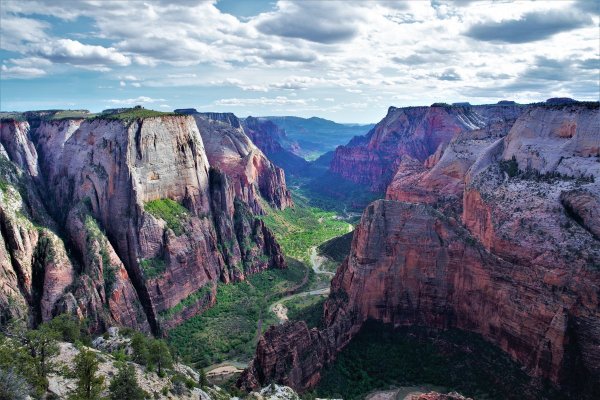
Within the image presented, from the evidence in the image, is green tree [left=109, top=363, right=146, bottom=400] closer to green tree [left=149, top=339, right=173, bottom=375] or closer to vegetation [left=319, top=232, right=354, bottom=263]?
green tree [left=149, top=339, right=173, bottom=375]

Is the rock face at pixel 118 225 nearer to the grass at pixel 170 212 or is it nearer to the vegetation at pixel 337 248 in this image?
the grass at pixel 170 212

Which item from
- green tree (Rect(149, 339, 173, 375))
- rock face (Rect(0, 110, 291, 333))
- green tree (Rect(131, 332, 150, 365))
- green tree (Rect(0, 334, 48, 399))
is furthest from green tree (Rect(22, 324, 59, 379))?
rock face (Rect(0, 110, 291, 333))

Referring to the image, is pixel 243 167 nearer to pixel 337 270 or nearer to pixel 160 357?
pixel 337 270

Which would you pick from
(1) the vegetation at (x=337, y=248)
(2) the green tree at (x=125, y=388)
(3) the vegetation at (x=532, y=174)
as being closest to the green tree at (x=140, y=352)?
(2) the green tree at (x=125, y=388)

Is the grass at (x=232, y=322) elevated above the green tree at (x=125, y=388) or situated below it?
below

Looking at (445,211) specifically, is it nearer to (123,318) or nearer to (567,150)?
(567,150)

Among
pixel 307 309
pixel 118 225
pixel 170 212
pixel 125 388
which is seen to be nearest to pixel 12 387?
pixel 125 388
